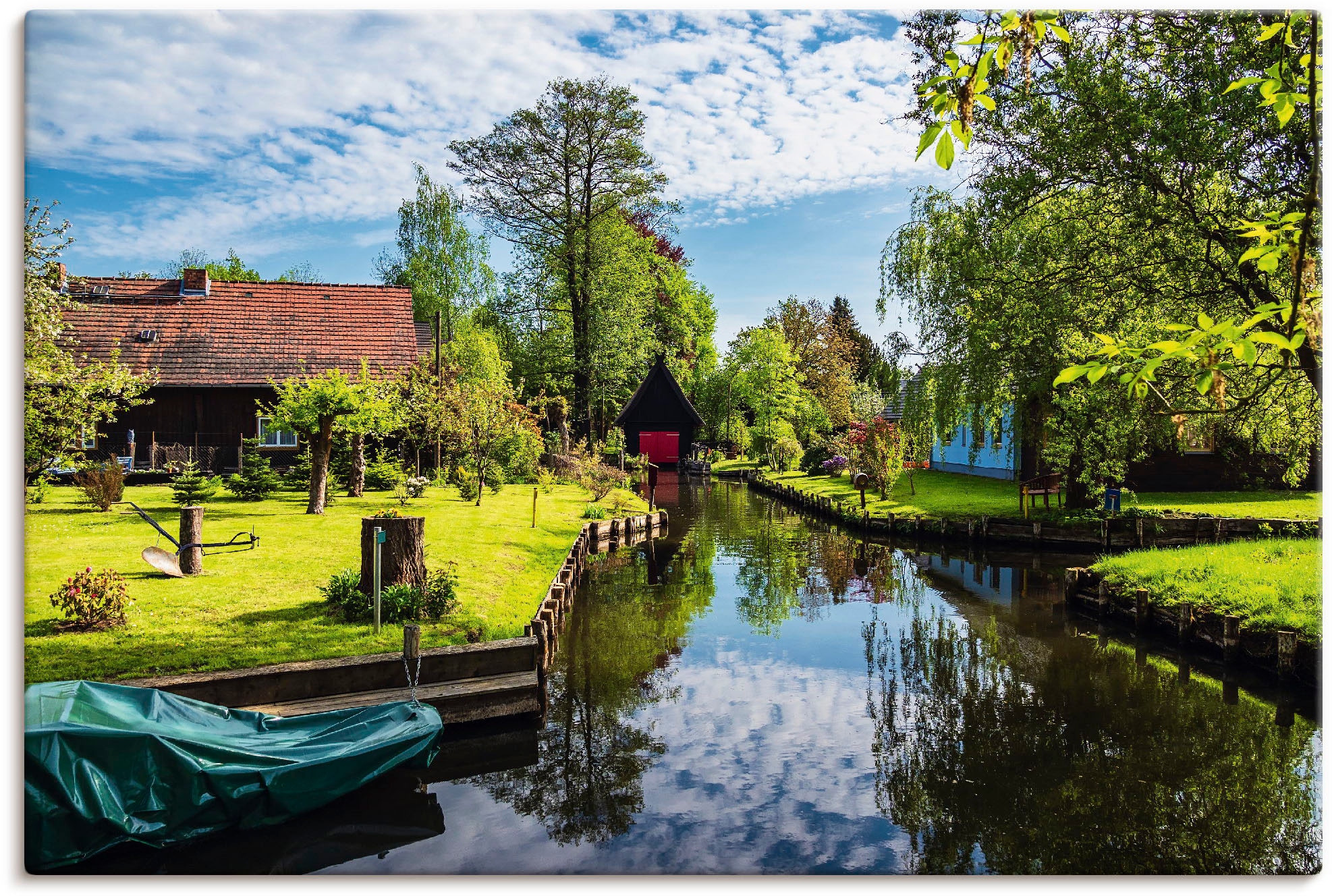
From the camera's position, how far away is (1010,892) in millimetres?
4699

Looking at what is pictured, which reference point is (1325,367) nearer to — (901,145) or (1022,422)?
(901,145)

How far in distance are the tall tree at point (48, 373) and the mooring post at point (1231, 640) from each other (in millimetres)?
12384

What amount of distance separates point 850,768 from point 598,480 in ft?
57.3

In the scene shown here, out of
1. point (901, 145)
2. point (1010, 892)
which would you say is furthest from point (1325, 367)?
point (901, 145)

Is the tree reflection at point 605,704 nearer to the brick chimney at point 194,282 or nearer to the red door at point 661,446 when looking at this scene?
the brick chimney at point 194,282

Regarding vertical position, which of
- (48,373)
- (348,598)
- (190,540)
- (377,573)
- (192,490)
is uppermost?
(48,373)

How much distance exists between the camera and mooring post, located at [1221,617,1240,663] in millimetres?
9328

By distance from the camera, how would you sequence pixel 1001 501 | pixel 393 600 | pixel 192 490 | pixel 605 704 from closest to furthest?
pixel 605 704 < pixel 393 600 < pixel 192 490 < pixel 1001 501

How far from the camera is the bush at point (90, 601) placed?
761 centimetres

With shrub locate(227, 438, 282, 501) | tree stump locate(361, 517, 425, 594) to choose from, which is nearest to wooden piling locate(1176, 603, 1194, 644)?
tree stump locate(361, 517, 425, 594)

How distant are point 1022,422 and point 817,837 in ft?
47.0

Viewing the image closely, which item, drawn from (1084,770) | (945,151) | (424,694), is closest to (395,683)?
(424,694)

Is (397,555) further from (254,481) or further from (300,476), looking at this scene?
(300,476)

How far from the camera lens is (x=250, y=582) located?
967cm
